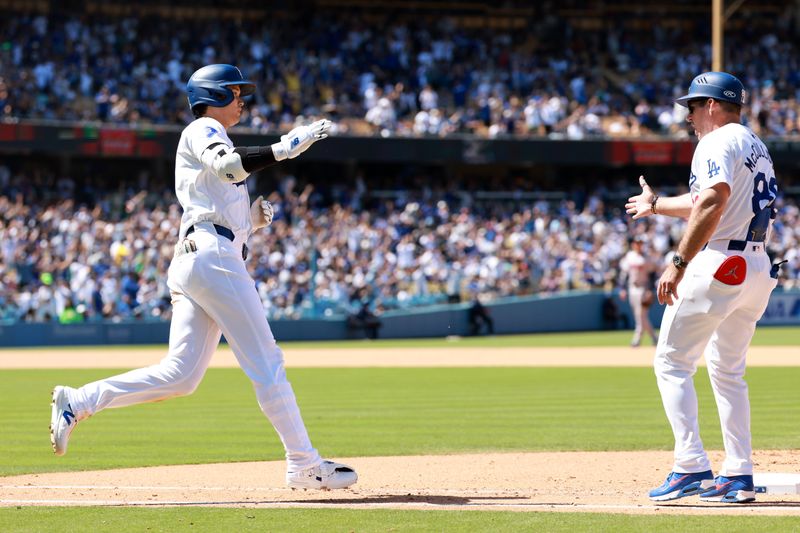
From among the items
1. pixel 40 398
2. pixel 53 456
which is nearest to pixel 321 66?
pixel 40 398

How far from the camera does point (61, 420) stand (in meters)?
6.64

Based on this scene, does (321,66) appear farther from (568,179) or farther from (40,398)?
(40,398)

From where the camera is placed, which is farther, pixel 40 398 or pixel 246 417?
pixel 40 398

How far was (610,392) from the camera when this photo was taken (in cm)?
1465

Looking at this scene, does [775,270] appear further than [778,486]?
No

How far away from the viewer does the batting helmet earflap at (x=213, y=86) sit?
6.91m

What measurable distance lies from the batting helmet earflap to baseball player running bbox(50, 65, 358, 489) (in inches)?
8.3

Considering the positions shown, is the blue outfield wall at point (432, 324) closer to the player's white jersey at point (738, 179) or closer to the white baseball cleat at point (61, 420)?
the white baseball cleat at point (61, 420)

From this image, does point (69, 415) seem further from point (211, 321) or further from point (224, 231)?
point (224, 231)

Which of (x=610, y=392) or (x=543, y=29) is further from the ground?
(x=543, y=29)

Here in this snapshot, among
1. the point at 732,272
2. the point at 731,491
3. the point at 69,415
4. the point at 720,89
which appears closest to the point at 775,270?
the point at 732,272

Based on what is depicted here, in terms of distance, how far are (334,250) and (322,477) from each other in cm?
2403

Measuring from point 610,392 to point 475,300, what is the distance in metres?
15.2

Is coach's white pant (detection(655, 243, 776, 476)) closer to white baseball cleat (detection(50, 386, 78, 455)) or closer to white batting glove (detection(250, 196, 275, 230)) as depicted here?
white batting glove (detection(250, 196, 275, 230))
